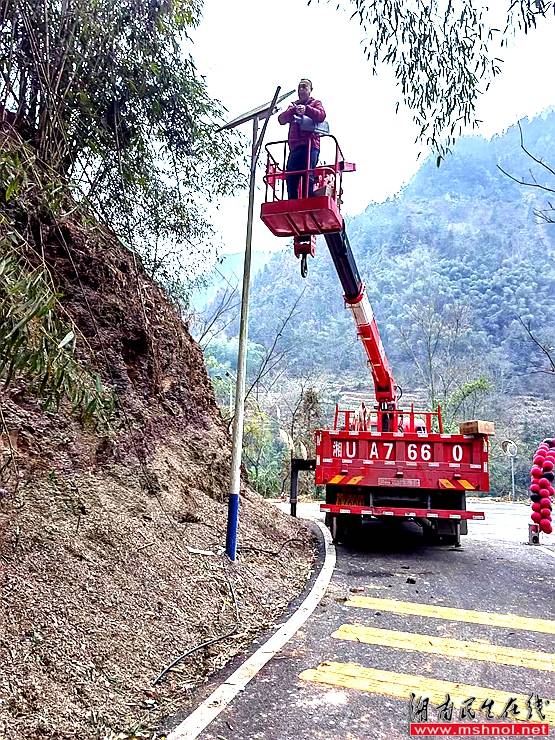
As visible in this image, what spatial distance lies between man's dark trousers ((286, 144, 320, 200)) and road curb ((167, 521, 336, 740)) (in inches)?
182

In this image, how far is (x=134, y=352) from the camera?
6570 mm

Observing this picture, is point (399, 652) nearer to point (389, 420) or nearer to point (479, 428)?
point (479, 428)

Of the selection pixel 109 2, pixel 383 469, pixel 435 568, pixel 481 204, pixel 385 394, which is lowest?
pixel 435 568

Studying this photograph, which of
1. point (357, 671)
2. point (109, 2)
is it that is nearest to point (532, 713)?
point (357, 671)

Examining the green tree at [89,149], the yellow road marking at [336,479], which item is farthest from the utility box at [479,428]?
the green tree at [89,149]

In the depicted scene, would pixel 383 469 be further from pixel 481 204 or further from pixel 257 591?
pixel 481 204

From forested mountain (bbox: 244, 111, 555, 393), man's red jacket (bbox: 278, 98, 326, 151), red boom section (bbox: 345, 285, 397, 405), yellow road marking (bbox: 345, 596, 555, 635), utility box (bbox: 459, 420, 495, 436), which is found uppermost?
forested mountain (bbox: 244, 111, 555, 393)

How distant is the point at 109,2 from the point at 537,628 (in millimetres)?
6761

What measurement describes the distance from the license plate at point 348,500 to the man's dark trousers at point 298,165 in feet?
13.7

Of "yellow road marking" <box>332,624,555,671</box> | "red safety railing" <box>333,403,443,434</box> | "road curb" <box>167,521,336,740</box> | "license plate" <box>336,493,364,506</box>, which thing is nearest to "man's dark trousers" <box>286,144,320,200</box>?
"red safety railing" <box>333,403,443,434</box>

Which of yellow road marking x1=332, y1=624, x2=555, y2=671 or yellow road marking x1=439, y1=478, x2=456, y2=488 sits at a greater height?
yellow road marking x1=439, y1=478, x2=456, y2=488

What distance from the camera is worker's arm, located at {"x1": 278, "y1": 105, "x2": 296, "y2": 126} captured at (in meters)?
7.00

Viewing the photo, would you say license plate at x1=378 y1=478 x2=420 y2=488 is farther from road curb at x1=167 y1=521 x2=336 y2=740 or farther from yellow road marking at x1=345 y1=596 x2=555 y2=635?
yellow road marking at x1=345 y1=596 x2=555 y2=635

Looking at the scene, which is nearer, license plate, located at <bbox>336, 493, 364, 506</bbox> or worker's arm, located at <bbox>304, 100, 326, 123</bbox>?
worker's arm, located at <bbox>304, 100, 326, 123</bbox>
